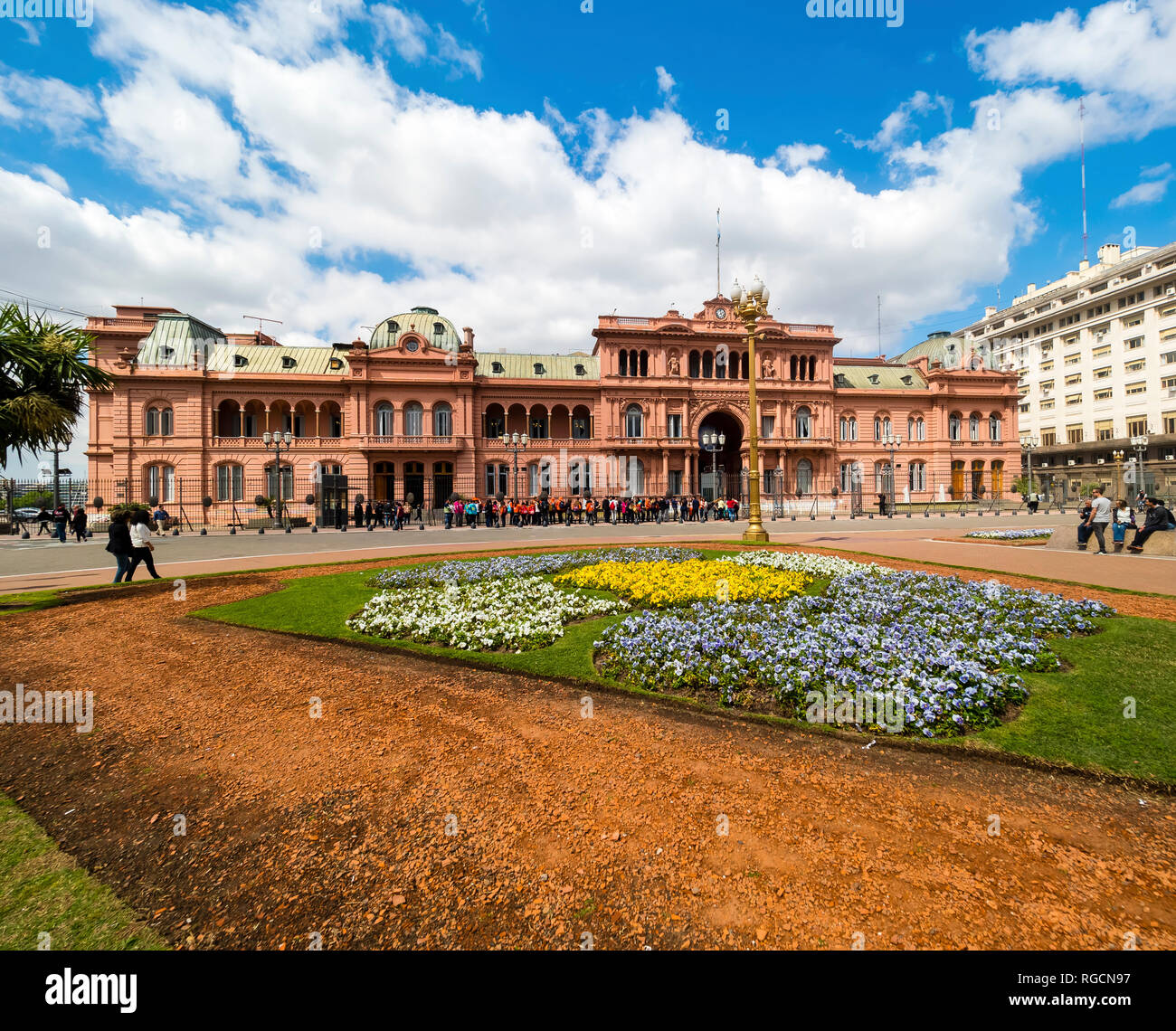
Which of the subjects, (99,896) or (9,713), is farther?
(9,713)

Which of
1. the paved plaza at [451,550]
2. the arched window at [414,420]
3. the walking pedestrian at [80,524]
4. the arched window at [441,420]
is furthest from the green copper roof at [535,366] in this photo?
the walking pedestrian at [80,524]

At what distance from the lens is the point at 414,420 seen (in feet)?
133

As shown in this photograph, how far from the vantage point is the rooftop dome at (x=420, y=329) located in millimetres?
40719

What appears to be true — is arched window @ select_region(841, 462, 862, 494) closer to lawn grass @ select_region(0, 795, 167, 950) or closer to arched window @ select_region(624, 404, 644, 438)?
arched window @ select_region(624, 404, 644, 438)

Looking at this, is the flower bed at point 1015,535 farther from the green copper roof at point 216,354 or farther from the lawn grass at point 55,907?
the green copper roof at point 216,354

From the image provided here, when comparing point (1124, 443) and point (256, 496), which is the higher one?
point (1124, 443)

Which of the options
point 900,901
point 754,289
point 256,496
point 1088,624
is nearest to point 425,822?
point 900,901

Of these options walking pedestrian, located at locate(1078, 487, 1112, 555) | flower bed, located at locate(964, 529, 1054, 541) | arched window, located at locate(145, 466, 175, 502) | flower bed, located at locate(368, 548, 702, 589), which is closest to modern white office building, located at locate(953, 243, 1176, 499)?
flower bed, located at locate(964, 529, 1054, 541)

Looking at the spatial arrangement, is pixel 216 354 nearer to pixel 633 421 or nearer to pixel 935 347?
pixel 633 421

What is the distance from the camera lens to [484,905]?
2.48m

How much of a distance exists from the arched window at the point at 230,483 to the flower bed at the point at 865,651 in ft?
135

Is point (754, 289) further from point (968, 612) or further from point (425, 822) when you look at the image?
point (425, 822)

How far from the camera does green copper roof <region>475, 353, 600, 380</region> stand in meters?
44.2
